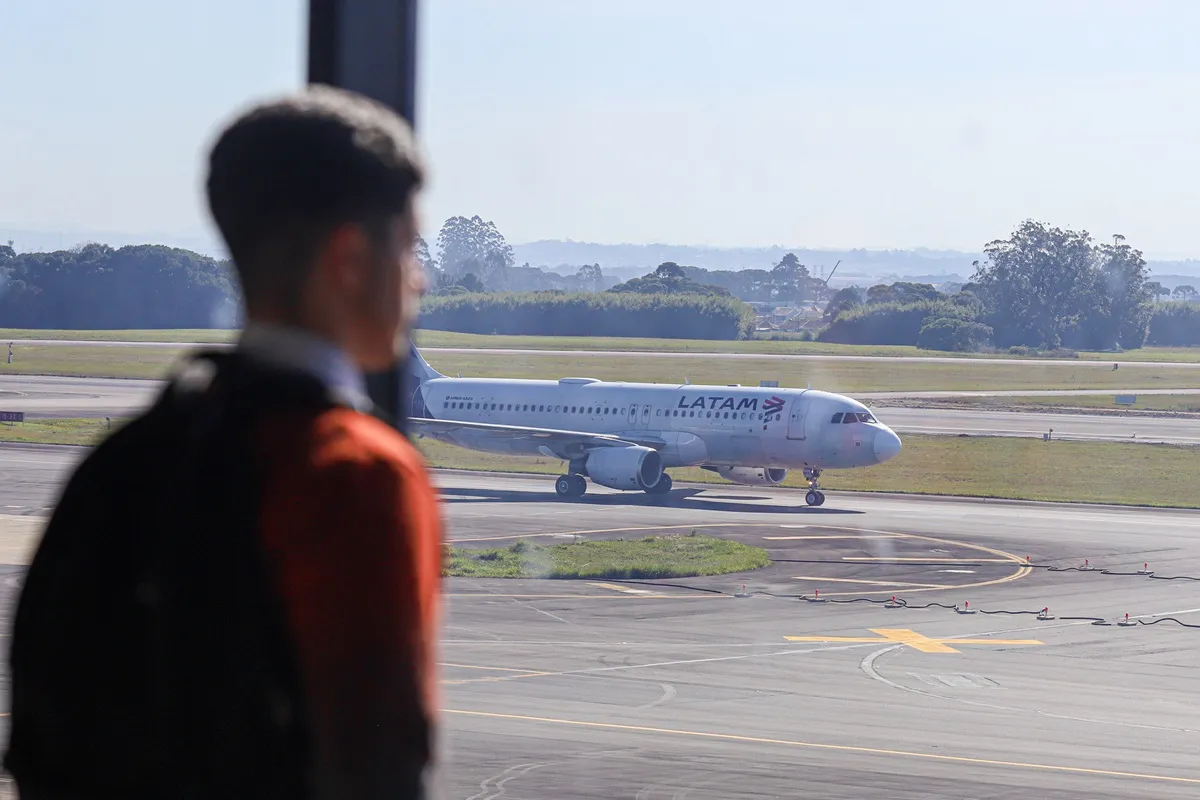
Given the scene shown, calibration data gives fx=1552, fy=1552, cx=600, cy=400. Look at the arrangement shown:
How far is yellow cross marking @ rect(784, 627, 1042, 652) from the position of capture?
29.9 m

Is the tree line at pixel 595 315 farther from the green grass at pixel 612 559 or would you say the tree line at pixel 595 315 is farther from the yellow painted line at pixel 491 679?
the yellow painted line at pixel 491 679

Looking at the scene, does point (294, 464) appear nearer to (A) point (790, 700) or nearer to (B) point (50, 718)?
(B) point (50, 718)

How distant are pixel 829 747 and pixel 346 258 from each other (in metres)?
19.0

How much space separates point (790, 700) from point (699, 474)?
45.2 meters

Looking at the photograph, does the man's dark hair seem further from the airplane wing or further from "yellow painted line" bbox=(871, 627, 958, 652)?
the airplane wing

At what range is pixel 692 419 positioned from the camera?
55.9 metres

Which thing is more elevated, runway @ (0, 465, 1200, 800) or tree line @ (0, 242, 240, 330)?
tree line @ (0, 242, 240, 330)

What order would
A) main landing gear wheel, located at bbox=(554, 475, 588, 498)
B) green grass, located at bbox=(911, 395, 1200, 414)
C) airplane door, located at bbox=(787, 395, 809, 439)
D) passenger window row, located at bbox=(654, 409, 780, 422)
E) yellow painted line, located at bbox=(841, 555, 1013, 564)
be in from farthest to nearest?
1. green grass, located at bbox=(911, 395, 1200, 414)
2. main landing gear wheel, located at bbox=(554, 475, 588, 498)
3. passenger window row, located at bbox=(654, 409, 780, 422)
4. airplane door, located at bbox=(787, 395, 809, 439)
5. yellow painted line, located at bbox=(841, 555, 1013, 564)

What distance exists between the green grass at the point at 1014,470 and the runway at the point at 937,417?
626 centimetres

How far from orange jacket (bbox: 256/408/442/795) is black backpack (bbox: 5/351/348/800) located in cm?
4

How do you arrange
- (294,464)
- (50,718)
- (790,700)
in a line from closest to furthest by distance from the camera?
(294,464) → (50,718) → (790,700)

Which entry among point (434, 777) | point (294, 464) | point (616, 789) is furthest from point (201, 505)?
point (616, 789)

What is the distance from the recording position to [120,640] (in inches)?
104

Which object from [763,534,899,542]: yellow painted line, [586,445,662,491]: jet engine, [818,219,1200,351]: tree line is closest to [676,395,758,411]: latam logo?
[586,445,662,491]: jet engine
